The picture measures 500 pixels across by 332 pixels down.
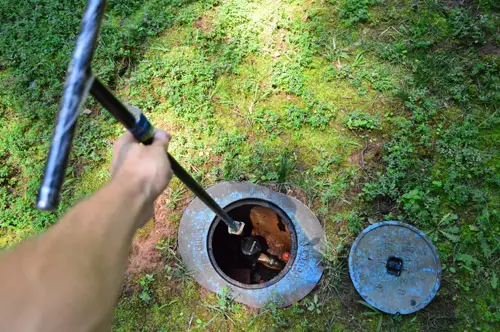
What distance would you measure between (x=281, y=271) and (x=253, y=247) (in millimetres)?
504

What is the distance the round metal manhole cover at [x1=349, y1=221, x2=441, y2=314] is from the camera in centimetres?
254

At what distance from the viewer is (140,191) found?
144cm

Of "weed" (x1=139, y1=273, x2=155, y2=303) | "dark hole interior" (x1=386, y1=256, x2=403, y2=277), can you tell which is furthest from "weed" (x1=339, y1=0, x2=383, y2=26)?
"weed" (x1=139, y1=273, x2=155, y2=303)

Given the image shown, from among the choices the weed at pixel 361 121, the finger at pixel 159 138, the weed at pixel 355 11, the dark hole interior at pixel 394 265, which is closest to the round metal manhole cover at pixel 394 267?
the dark hole interior at pixel 394 265

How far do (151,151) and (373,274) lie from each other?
1.84 m

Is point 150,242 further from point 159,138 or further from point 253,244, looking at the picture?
point 159,138

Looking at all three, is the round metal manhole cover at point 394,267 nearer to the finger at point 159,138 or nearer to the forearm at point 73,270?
A: the finger at point 159,138

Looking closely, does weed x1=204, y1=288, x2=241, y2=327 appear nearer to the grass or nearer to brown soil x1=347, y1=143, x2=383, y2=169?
the grass

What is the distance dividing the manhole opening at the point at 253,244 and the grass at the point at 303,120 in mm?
286

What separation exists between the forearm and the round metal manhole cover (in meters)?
1.86

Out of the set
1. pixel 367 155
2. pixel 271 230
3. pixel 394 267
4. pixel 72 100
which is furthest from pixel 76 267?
pixel 367 155

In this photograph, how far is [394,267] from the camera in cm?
259

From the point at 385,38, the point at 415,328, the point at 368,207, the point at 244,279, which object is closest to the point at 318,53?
the point at 385,38

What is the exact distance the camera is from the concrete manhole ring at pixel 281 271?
2645 millimetres
